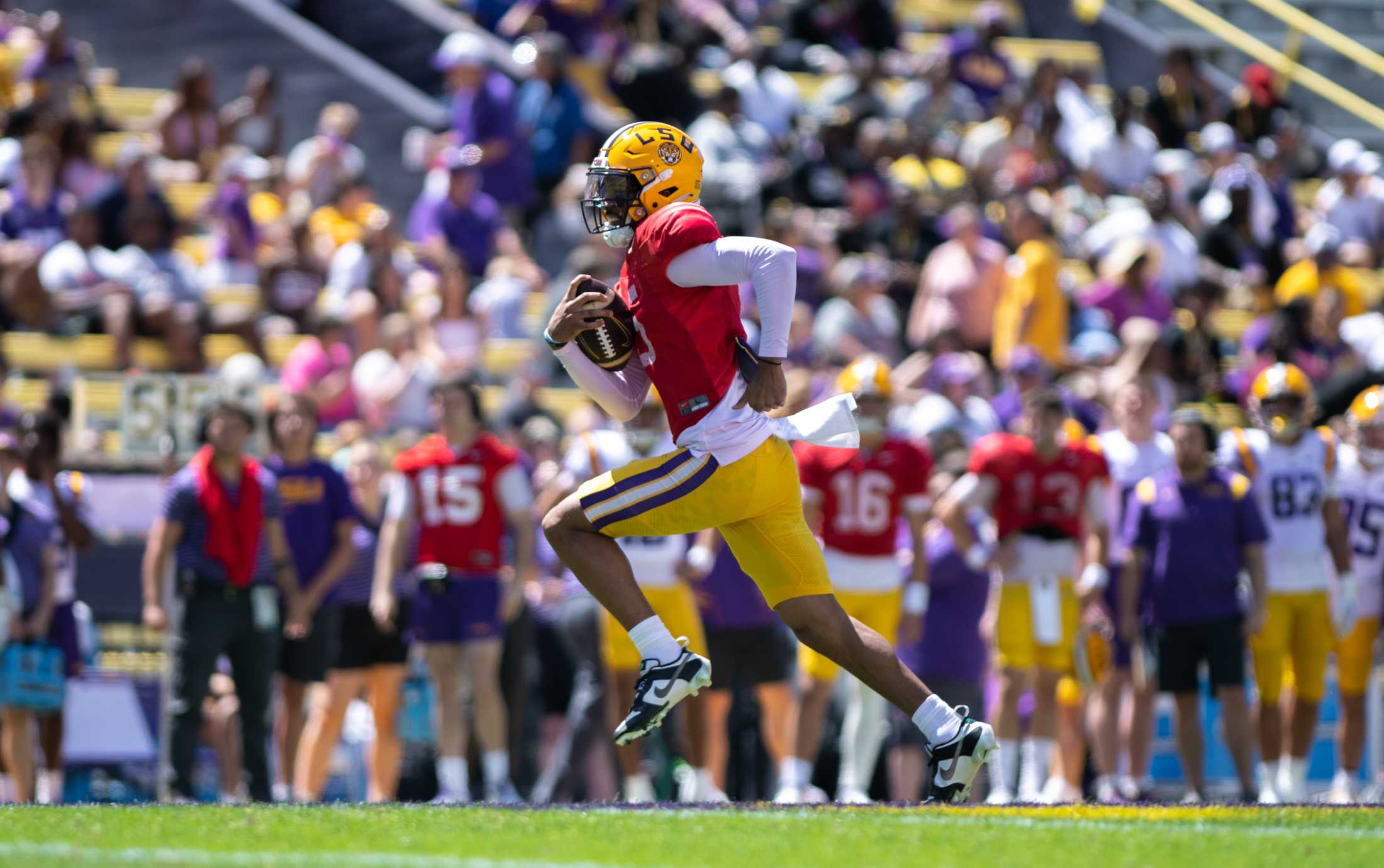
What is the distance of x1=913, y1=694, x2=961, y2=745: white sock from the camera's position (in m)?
6.42

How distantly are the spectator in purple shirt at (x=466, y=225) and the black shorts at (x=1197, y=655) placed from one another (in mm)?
5476

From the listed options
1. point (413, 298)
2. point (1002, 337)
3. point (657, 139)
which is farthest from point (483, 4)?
point (657, 139)

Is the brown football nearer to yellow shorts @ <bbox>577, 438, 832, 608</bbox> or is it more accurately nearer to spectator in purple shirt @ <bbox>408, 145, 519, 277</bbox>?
yellow shorts @ <bbox>577, 438, 832, 608</bbox>

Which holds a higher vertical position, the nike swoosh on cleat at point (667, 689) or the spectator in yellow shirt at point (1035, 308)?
the spectator in yellow shirt at point (1035, 308)

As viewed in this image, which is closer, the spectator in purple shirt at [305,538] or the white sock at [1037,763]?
the spectator in purple shirt at [305,538]

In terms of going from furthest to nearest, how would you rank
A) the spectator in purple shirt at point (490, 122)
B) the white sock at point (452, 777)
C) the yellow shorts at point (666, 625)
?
the spectator in purple shirt at point (490, 122) → the white sock at point (452, 777) → the yellow shorts at point (666, 625)

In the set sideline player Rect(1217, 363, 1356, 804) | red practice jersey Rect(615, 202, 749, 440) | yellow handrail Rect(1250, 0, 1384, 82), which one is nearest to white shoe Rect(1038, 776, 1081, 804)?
sideline player Rect(1217, 363, 1356, 804)

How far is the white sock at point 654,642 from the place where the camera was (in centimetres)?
630

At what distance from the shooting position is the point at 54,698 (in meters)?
9.38

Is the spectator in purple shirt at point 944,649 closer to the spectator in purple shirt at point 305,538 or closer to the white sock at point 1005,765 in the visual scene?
the white sock at point 1005,765

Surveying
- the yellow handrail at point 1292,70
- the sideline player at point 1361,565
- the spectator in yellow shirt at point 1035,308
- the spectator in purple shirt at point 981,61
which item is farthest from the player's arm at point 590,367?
the yellow handrail at point 1292,70

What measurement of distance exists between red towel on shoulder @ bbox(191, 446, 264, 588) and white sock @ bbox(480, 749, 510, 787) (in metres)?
1.45

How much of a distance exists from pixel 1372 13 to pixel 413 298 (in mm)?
12605

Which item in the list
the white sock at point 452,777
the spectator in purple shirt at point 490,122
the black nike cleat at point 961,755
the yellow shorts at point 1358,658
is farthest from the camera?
the spectator in purple shirt at point 490,122
